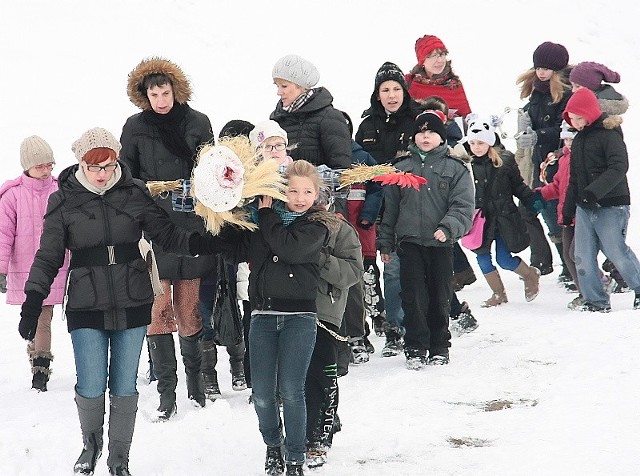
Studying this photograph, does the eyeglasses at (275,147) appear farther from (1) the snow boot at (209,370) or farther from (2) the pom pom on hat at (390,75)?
(2) the pom pom on hat at (390,75)

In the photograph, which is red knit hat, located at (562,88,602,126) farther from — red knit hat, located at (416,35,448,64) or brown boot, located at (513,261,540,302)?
brown boot, located at (513,261,540,302)

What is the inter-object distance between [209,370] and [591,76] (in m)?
5.26

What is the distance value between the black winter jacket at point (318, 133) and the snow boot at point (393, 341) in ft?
6.07

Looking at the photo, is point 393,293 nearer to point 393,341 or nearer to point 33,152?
point 393,341

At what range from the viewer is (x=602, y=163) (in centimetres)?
964

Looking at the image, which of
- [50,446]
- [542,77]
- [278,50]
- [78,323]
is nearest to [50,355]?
[50,446]

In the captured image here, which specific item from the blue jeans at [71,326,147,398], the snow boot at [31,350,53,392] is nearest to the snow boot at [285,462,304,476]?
the blue jeans at [71,326,147,398]

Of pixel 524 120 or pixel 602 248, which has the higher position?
pixel 524 120

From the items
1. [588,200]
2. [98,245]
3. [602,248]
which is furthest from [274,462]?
[602,248]

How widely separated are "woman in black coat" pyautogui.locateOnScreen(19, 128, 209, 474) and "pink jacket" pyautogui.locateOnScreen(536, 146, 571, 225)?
221 inches

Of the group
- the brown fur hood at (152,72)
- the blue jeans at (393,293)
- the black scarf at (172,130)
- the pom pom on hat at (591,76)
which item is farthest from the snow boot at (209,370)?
the pom pom on hat at (591,76)

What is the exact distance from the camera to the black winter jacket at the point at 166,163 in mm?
7059

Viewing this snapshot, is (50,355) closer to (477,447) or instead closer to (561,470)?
(477,447)

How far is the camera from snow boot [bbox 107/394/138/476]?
563cm
